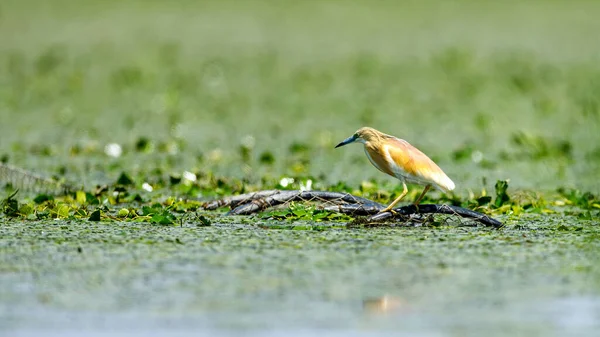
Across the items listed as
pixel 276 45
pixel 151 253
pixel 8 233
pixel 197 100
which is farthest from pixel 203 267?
pixel 276 45

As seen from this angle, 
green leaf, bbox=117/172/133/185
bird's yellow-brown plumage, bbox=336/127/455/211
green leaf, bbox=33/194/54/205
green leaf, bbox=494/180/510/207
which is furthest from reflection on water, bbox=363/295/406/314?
green leaf, bbox=117/172/133/185

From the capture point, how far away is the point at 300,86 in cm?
1415

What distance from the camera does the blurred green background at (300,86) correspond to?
10.3 meters

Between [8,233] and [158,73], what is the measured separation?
8.46 meters

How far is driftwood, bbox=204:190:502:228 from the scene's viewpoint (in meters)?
6.78

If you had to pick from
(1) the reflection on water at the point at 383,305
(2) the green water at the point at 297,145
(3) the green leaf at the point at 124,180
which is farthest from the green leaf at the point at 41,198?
(1) the reflection on water at the point at 383,305

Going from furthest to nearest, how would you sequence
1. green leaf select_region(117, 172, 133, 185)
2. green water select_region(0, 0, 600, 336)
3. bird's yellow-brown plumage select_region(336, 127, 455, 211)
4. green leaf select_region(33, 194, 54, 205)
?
green leaf select_region(117, 172, 133, 185)
green leaf select_region(33, 194, 54, 205)
bird's yellow-brown plumage select_region(336, 127, 455, 211)
green water select_region(0, 0, 600, 336)

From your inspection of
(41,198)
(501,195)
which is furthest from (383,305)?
(41,198)

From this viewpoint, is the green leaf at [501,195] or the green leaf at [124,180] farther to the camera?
the green leaf at [124,180]

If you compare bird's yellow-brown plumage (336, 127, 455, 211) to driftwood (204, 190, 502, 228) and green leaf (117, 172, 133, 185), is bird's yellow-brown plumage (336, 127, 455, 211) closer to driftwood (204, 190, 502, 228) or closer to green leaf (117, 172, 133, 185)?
driftwood (204, 190, 502, 228)

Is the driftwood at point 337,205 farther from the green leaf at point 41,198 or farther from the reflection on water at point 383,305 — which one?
the reflection on water at point 383,305

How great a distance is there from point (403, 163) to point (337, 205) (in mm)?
626

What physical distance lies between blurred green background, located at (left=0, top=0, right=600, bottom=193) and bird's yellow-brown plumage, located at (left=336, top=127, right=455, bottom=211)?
2.04m

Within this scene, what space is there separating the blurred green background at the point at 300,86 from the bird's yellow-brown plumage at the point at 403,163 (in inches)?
80.4
